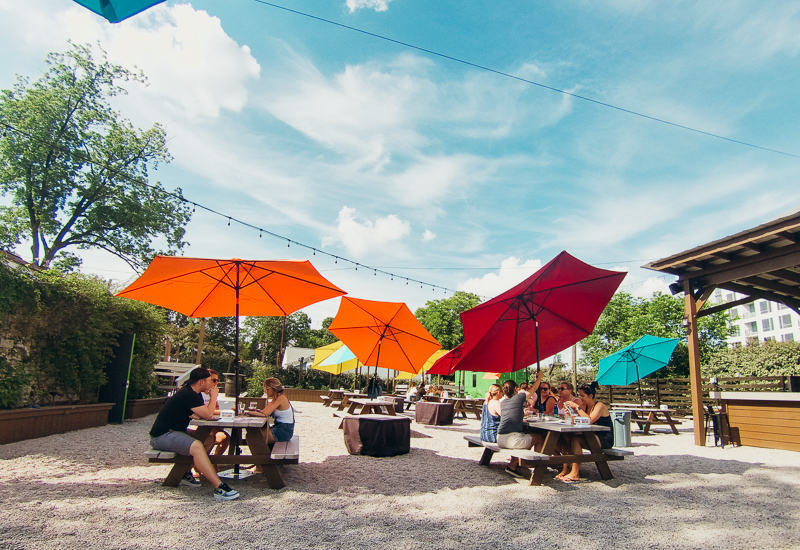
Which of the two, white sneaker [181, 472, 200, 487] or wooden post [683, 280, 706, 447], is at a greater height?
wooden post [683, 280, 706, 447]

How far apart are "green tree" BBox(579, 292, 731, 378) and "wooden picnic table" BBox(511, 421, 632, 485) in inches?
A: 747

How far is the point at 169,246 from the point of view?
22.3 metres

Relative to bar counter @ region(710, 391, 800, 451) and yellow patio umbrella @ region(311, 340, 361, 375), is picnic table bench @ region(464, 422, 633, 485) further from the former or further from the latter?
yellow patio umbrella @ region(311, 340, 361, 375)

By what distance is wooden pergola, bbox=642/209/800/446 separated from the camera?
684cm

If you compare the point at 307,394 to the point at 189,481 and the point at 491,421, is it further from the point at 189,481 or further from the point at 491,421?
the point at 189,481

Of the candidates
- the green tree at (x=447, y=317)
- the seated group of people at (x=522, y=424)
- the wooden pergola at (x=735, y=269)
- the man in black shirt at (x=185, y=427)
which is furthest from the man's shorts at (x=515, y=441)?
the green tree at (x=447, y=317)

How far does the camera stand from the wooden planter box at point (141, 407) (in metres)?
9.70

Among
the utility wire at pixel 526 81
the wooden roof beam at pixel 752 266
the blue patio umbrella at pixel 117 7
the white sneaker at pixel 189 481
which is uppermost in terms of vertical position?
the utility wire at pixel 526 81

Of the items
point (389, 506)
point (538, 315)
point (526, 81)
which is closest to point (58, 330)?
point (389, 506)

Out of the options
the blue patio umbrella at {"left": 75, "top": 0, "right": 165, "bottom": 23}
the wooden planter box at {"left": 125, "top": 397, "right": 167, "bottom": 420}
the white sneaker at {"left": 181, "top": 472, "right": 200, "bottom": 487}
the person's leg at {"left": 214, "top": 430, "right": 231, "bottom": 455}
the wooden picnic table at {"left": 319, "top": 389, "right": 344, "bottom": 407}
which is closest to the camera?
the blue patio umbrella at {"left": 75, "top": 0, "right": 165, "bottom": 23}

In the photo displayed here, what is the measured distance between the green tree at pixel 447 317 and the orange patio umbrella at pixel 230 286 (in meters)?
30.6

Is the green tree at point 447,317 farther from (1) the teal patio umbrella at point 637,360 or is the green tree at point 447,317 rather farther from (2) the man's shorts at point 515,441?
(2) the man's shorts at point 515,441

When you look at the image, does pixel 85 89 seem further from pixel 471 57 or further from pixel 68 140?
pixel 471 57

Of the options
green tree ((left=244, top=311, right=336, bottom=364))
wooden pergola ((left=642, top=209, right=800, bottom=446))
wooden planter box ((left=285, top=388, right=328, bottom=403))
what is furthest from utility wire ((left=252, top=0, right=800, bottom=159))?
green tree ((left=244, top=311, right=336, bottom=364))
